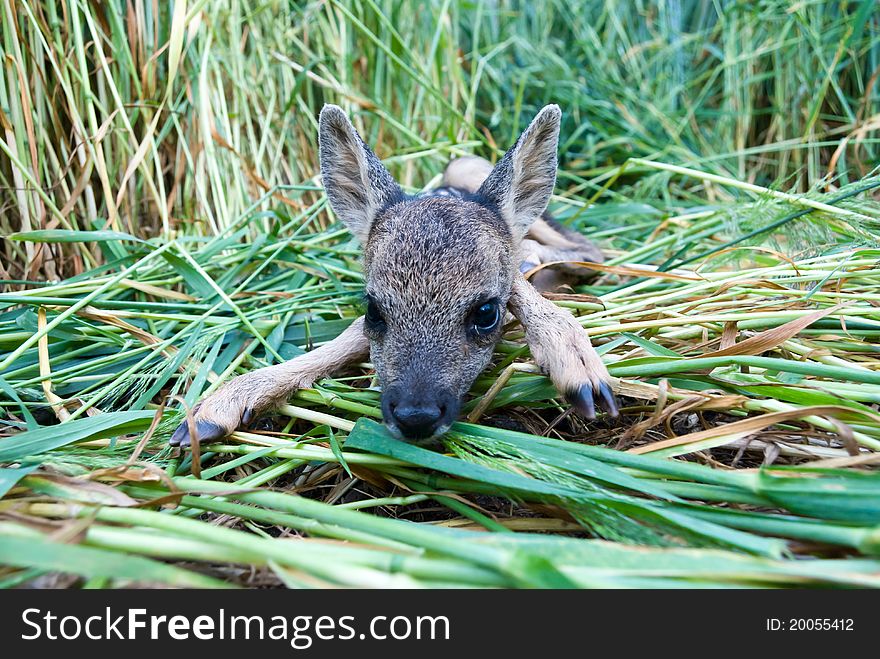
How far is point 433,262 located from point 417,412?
0.74 meters

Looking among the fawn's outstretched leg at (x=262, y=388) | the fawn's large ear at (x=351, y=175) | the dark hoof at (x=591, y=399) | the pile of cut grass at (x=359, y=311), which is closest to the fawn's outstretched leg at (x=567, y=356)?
the dark hoof at (x=591, y=399)

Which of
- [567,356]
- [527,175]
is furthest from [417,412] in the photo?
[527,175]

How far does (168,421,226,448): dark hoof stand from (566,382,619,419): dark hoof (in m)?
1.38

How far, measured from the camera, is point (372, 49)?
6043mm

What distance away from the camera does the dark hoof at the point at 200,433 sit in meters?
2.63

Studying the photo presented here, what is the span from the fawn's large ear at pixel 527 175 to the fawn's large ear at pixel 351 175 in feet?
1.76

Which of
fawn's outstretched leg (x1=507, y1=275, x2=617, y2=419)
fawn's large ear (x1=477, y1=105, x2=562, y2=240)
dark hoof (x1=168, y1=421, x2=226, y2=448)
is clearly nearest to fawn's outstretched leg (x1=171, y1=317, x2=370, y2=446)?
dark hoof (x1=168, y1=421, x2=226, y2=448)

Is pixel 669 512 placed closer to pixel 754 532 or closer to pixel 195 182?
pixel 754 532

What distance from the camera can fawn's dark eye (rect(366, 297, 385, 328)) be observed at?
2.95m

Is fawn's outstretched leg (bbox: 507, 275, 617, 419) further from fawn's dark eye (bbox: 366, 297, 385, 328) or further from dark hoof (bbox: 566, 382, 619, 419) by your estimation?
fawn's dark eye (bbox: 366, 297, 385, 328)
